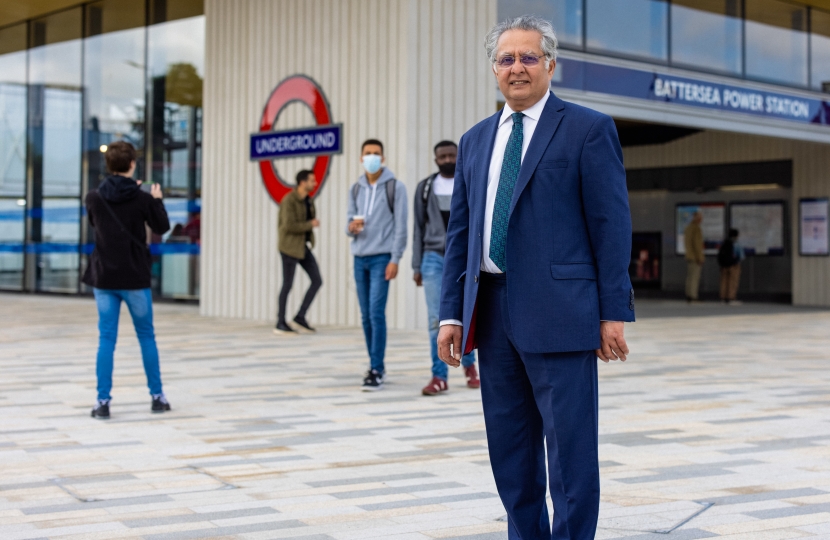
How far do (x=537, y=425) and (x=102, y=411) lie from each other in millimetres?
3960

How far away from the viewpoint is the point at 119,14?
18.4 metres

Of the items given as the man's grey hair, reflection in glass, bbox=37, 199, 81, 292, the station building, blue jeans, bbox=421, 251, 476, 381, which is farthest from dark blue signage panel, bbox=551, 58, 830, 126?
the man's grey hair

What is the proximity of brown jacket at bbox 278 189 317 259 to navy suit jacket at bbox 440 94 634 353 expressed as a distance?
932 cm

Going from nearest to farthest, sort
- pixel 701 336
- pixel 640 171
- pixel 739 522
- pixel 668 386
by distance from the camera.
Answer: pixel 739 522 < pixel 668 386 < pixel 701 336 < pixel 640 171

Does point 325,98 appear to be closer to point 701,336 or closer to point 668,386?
point 701,336

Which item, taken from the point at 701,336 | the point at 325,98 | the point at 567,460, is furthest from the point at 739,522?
the point at 325,98

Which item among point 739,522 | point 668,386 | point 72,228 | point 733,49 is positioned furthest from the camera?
point 72,228

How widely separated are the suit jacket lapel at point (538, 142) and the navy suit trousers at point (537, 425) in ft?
0.91

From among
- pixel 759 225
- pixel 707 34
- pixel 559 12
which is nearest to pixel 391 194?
pixel 559 12

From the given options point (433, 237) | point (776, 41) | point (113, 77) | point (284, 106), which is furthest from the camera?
point (113, 77)

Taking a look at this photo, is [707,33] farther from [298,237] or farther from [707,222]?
[298,237]

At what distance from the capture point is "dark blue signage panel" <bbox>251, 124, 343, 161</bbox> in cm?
1338

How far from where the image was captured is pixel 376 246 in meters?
7.58

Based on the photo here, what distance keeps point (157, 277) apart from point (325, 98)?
535cm
